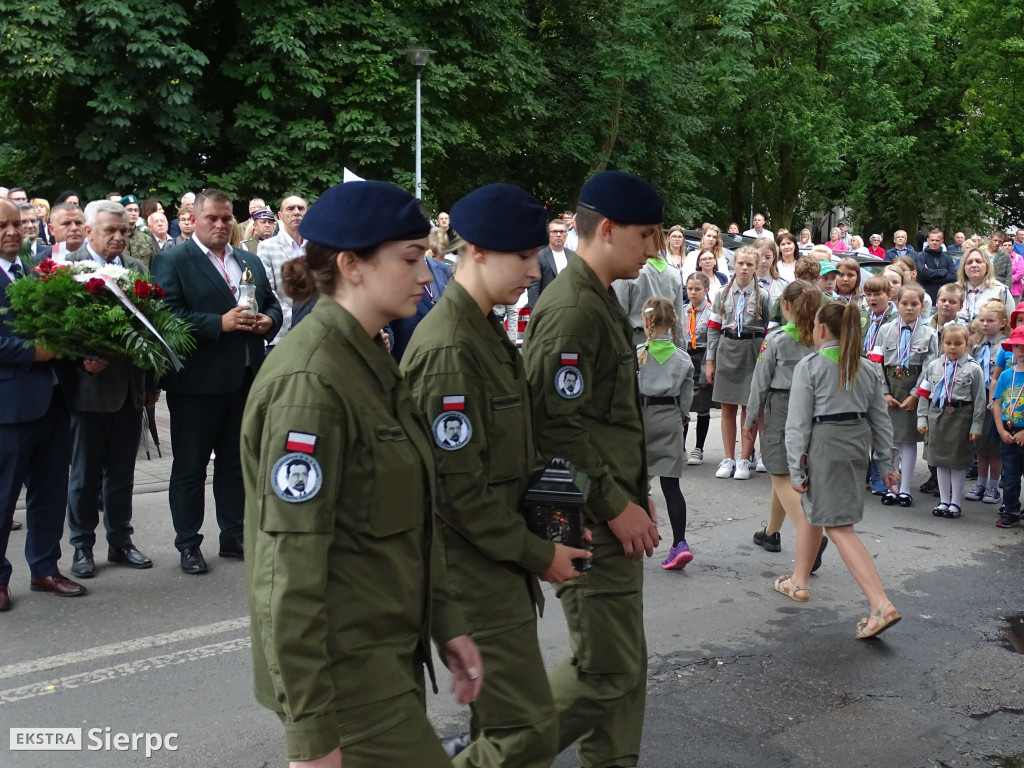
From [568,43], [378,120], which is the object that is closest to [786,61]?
[568,43]

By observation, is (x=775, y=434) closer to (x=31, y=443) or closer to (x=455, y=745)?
(x=455, y=745)

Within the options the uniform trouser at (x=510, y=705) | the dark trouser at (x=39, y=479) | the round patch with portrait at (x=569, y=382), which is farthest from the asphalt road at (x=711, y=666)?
the round patch with portrait at (x=569, y=382)

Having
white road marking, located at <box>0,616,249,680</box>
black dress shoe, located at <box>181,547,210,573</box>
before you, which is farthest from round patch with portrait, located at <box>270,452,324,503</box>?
black dress shoe, located at <box>181,547,210,573</box>

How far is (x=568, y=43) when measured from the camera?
30.2 metres

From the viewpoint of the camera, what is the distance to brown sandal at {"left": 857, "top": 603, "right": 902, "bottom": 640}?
5.99 metres

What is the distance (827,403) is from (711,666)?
1713 mm

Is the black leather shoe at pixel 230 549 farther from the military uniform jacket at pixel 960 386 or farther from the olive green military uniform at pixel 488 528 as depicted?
the military uniform jacket at pixel 960 386

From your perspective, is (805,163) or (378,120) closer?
(378,120)

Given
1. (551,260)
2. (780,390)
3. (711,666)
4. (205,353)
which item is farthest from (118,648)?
(551,260)

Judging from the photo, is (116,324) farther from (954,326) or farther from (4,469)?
(954,326)

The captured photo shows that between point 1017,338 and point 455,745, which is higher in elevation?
point 1017,338

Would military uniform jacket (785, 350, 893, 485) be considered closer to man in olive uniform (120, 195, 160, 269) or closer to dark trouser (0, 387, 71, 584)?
dark trouser (0, 387, 71, 584)

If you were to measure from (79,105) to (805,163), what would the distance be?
71.8 ft

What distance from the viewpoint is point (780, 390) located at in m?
8.47
